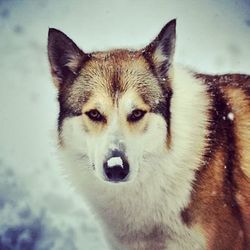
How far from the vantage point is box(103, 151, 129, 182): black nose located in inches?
113

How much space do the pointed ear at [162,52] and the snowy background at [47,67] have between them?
6.61 feet

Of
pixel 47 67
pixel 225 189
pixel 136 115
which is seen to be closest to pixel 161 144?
pixel 136 115

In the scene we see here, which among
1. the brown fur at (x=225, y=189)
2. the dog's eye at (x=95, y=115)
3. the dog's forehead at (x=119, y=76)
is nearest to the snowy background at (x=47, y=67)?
the brown fur at (x=225, y=189)

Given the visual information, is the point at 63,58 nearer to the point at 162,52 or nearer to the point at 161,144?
the point at 162,52

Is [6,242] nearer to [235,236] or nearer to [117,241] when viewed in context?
[117,241]

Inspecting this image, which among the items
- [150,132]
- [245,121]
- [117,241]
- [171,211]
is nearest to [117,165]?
[150,132]

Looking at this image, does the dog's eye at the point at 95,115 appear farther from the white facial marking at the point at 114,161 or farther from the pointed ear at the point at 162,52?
the pointed ear at the point at 162,52

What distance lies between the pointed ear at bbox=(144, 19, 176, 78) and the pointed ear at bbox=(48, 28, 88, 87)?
437 mm

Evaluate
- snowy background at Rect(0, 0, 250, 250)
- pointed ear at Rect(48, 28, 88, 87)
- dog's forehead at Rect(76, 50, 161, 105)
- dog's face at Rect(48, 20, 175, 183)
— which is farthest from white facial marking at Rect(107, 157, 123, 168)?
snowy background at Rect(0, 0, 250, 250)

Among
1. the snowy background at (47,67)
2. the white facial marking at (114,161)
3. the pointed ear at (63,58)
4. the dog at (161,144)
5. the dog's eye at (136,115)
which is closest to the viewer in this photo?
the white facial marking at (114,161)

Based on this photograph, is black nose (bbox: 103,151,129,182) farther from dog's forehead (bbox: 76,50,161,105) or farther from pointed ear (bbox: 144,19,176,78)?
pointed ear (bbox: 144,19,176,78)

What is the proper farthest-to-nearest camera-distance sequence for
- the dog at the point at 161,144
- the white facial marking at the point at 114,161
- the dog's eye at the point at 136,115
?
1. the dog at the point at 161,144
2. the dog's eye at the point at 136,115
3. the white facial marking at the point at 114,161

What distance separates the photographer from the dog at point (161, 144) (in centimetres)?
313

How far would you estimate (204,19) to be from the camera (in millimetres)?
6680
